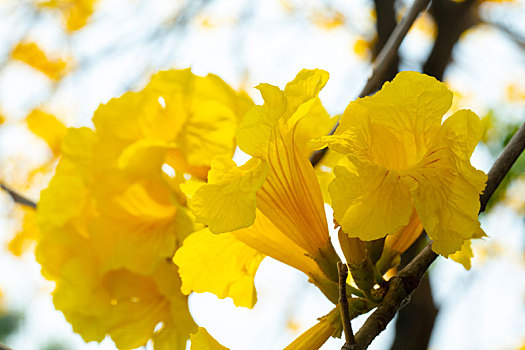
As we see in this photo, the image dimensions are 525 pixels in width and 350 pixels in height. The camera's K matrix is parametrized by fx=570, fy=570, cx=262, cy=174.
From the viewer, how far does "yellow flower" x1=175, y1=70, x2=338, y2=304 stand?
0.51 m

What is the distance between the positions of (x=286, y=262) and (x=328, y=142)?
18 cm

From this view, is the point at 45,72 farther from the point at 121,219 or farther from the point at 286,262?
the point at 286,262

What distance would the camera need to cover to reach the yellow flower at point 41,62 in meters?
2.96

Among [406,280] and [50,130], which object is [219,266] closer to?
[406,280]

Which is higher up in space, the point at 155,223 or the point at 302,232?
the point at 302,232

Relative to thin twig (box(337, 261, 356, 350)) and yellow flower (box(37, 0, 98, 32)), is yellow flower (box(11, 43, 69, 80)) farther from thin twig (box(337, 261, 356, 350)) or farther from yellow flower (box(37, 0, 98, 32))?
thin twig (box(337, 261, 356, 350))

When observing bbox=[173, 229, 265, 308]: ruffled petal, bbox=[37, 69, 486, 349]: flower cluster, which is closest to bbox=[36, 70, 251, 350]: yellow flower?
bbox=[37, 69, 486, 349]: flower cluster

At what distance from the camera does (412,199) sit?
1.72 ft

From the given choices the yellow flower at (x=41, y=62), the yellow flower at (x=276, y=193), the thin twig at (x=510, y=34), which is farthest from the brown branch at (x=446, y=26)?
the yellow flower at (x=41, y=62)

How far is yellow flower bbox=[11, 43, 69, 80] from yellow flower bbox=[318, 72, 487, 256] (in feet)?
8.88

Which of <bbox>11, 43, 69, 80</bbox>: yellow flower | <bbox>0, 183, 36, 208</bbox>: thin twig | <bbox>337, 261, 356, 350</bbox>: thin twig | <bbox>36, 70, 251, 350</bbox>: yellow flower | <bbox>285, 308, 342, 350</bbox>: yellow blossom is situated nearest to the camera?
<bbox>337, 261, 356, 350</bbox>: thin twig

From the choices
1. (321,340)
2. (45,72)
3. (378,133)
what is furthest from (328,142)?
(45,72)

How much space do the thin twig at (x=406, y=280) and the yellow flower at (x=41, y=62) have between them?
271 centimetres

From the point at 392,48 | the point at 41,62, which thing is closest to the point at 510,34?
the point at 392,48
